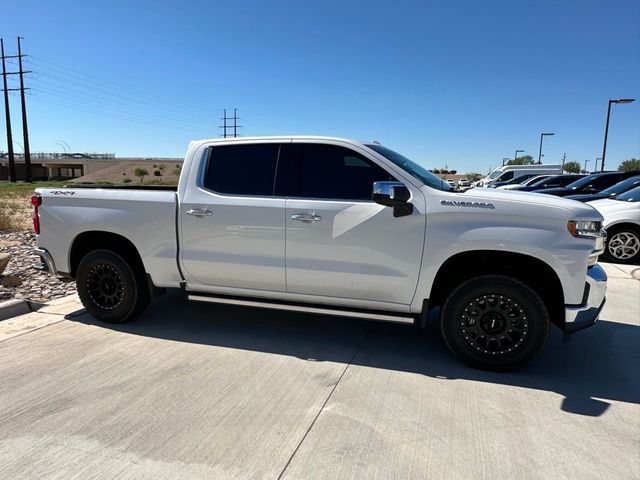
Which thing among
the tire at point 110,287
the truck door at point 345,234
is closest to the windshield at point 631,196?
the truck door at point 345,234

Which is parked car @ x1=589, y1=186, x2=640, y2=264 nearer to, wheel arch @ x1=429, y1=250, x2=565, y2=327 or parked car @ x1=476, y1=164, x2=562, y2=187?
wheel arch @ x1=429, y1=250, x2=565, y2=327

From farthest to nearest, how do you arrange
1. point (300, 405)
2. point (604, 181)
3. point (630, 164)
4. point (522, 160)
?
point (522, 160), point (630, 164), point (604, 181), point (300, 405)

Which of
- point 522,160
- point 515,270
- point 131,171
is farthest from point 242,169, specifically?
point 131,171

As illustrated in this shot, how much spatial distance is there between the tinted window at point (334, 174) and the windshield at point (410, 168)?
0.19 m

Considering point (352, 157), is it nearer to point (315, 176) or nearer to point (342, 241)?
point (315, 176)

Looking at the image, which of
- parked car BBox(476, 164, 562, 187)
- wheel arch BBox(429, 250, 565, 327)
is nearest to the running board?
wheel arch BBox(429, 250, 565, 327)

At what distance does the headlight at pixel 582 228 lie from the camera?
366cm

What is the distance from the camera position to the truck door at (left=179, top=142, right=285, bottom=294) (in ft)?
14.4

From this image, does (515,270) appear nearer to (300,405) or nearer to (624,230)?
(300,405)

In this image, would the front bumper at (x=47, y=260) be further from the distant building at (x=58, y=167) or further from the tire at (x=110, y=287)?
the distant building at (x=58, y=167)

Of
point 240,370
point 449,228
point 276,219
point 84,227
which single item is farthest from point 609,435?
point 84,227

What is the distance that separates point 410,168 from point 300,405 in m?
2.35

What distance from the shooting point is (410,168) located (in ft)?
14.4

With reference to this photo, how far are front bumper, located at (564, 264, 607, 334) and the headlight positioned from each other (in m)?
0.33
